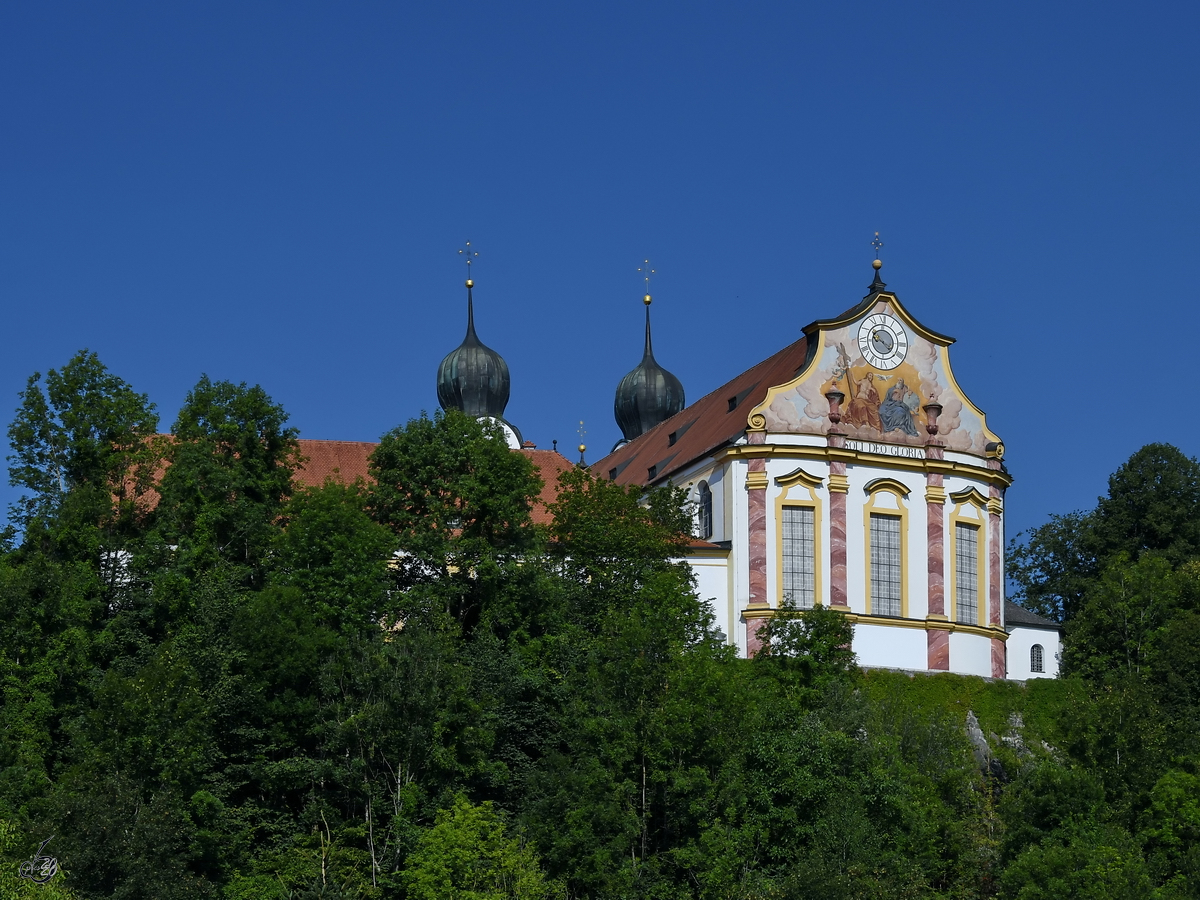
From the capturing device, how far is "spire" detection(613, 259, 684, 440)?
92.2 metres

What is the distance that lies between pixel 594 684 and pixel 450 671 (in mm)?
3725

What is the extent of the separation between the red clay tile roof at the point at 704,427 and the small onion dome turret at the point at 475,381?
7557 mm

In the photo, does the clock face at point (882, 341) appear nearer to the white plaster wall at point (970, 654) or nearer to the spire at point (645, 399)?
the white plaster wall at point (970, 654)

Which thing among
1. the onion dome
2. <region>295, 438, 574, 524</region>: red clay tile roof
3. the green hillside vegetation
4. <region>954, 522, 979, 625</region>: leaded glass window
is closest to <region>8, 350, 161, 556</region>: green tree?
the green hillside vegetation

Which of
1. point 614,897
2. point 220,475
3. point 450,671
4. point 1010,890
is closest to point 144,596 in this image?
point 220,475

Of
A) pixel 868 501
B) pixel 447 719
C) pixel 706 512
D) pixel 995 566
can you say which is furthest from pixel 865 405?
pixel 447 719

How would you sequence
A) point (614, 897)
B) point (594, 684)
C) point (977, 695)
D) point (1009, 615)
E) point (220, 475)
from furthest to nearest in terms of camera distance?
point (1009, 615) → point (977, 695) → point (220, 475) → point (594, 684) → point (614, 897)

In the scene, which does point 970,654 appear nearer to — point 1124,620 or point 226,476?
point 1124,620

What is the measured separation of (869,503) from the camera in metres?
64.9

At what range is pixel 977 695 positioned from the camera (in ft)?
206

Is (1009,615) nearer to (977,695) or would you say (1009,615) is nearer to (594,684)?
(977,695)

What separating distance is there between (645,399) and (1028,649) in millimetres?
27747

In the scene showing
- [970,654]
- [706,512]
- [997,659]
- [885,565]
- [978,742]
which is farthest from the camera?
[706,512]
